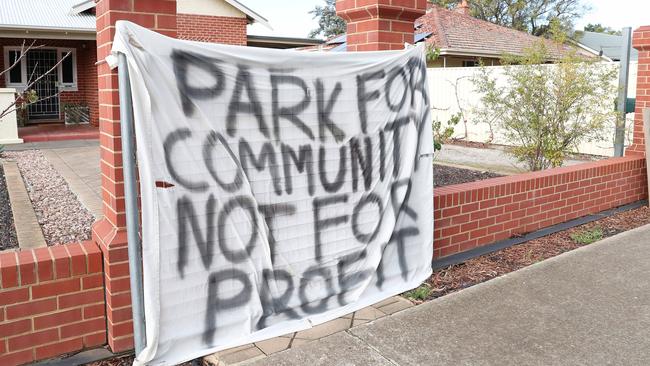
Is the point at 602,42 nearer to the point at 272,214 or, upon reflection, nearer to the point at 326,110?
the point at 326,110

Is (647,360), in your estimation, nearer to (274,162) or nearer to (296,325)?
(296,325)

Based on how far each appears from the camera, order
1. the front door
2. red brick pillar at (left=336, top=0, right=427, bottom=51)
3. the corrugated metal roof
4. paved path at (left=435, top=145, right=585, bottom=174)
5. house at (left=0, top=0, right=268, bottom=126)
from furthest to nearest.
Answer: the front door → house at (left=0, top=0, right=268, bottom=126) → the corrugated metal roof → paved path at (left=435, top=145, right=585, bottom=174) → red brick pillar at (left=336, top=0, right=427, bottom=51)

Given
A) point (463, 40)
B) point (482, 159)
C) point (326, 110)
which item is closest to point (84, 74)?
point (482, 159)

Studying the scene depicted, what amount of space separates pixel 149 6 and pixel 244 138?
2.89ft

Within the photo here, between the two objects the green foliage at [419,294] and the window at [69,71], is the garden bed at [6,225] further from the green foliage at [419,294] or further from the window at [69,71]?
the window at [69,71]

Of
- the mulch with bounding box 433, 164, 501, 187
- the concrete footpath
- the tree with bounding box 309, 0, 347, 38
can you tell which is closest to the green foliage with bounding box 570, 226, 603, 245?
the concrete footpath

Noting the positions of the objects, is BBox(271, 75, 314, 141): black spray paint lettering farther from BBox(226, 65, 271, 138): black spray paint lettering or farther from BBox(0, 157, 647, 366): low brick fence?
BBox(0, 157, 647, 366): low brick fence

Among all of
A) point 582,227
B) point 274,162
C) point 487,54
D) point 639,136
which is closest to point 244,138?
point 274,162

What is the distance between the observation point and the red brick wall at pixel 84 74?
1695 centimetres

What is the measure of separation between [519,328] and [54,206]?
17.6 ft

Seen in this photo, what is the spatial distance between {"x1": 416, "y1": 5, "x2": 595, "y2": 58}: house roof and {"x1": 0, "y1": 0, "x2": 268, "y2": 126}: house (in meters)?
6.50

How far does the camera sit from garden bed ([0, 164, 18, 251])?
5109 millimetres

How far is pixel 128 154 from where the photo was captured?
2.90 m

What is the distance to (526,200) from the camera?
566 cm
